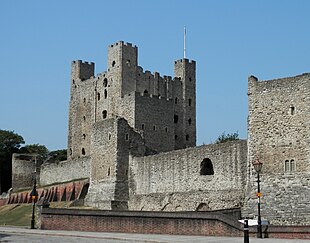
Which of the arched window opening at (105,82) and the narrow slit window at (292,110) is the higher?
the arched window opening at (105,82)

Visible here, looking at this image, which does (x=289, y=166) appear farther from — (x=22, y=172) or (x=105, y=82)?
(x=22, y=172)

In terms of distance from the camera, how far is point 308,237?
2520 centimetres

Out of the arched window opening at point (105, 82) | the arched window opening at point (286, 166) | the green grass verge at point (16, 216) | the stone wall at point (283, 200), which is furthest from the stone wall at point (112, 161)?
the arched window opening at point (105, 82)

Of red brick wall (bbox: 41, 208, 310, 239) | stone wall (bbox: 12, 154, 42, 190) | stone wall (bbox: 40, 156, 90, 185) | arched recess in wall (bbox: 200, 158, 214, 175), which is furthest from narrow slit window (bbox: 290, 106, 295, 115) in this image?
stone wall (bbox: 12, 154, 42, 190)

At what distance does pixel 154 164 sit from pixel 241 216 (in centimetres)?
1451

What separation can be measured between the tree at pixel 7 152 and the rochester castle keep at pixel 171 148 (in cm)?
1436

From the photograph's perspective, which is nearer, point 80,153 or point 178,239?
point 178,239

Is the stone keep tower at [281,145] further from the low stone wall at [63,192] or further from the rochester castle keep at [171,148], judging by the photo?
the low stone wall at [63,192]

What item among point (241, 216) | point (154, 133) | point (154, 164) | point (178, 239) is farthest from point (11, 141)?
point (178, 239)

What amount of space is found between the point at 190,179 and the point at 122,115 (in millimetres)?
22110

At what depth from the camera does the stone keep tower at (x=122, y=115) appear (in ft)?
166

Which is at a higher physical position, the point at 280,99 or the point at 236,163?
the point at 280,99

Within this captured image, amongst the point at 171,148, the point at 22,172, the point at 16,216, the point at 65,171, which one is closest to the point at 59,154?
the point at 22,172

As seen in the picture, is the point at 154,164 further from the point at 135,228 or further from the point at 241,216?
the point at 135,228
